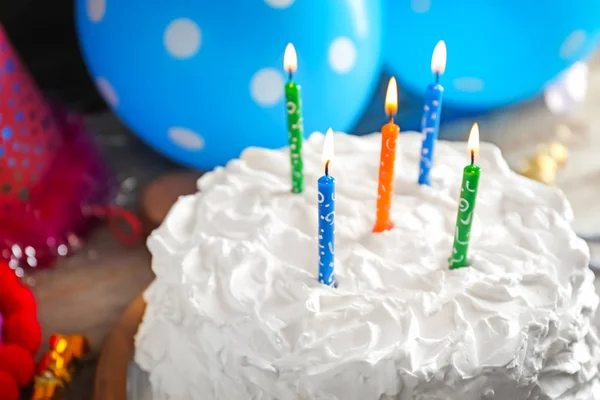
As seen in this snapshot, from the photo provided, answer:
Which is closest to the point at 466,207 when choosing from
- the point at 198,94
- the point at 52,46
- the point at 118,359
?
the point at 118,359

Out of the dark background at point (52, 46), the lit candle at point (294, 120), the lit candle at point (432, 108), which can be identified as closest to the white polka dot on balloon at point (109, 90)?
the dark background at point (52, 46)

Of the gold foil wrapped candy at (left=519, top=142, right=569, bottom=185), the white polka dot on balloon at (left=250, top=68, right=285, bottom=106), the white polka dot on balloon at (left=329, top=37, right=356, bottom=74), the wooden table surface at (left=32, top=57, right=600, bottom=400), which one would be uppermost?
the white polka dot on balloon at (left=329, top=37, right=356, bottom=74)

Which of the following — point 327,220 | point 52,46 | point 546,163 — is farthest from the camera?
point 52,46

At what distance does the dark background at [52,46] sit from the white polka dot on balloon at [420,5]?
3.28 feet

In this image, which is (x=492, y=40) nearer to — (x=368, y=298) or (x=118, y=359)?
(x=368, y=298)

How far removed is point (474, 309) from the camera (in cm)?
84

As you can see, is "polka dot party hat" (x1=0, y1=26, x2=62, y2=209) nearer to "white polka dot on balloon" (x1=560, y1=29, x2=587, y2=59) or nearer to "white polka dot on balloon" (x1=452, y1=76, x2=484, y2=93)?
"white polka dot on balloon" (x1=452, y1=76, x2=484, y2=93)

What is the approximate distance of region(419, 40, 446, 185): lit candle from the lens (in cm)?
97

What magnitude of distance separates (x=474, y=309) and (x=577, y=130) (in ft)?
4.40

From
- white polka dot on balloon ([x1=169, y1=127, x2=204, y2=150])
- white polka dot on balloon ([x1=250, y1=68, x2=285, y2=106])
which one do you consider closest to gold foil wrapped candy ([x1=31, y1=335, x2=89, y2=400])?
white polka dot on balloon ([x1=169, y1=127, x2=204, y2=150])

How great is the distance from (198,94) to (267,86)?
0.15 meters

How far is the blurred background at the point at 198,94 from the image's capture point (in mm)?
1368

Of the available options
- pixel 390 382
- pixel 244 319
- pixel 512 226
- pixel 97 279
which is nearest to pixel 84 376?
pixel 97 279

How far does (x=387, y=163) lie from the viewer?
0.92 meters
